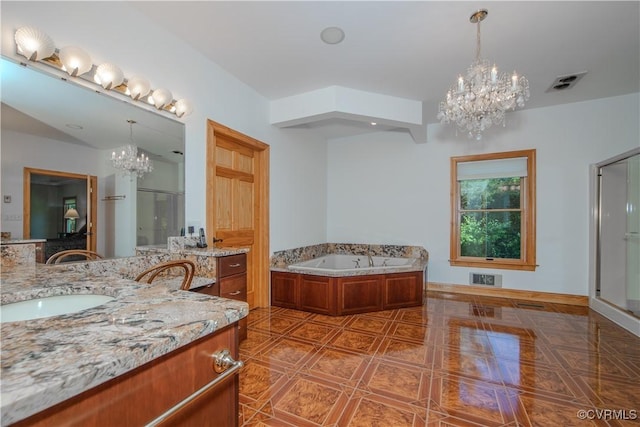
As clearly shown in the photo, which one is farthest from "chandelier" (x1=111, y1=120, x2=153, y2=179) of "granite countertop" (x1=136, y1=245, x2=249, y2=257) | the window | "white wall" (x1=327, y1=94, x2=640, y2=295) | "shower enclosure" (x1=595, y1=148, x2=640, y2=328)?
"shower enclosure" (x1=595, y1=148, x2=640, y2=328)

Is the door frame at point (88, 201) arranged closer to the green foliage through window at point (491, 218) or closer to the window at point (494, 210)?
the window at point (494, 210)

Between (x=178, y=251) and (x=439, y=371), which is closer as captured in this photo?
(x=439, y=371)

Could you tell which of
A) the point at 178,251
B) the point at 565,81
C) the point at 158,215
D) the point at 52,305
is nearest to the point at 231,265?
the point at 178,251

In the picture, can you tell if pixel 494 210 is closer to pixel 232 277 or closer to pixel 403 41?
pixel 403 41

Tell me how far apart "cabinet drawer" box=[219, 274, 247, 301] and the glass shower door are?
427cm

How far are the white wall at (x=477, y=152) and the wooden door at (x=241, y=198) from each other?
1.95 m

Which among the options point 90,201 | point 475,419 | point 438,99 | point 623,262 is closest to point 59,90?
point 90,201

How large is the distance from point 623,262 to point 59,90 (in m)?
5.99

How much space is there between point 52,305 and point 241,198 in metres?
2.58

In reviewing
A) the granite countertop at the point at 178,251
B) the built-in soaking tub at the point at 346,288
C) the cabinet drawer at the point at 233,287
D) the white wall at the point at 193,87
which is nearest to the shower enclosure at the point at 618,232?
the built-in soaking tub at the point at 346,288

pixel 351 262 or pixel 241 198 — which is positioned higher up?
pixel 241 198

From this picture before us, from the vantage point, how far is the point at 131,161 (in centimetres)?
222

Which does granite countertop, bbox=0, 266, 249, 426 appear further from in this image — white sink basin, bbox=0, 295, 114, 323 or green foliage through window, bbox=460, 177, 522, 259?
green foliage through window, bbox=460, 177, 522, 259

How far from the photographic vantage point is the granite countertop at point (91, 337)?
472 millimetres
